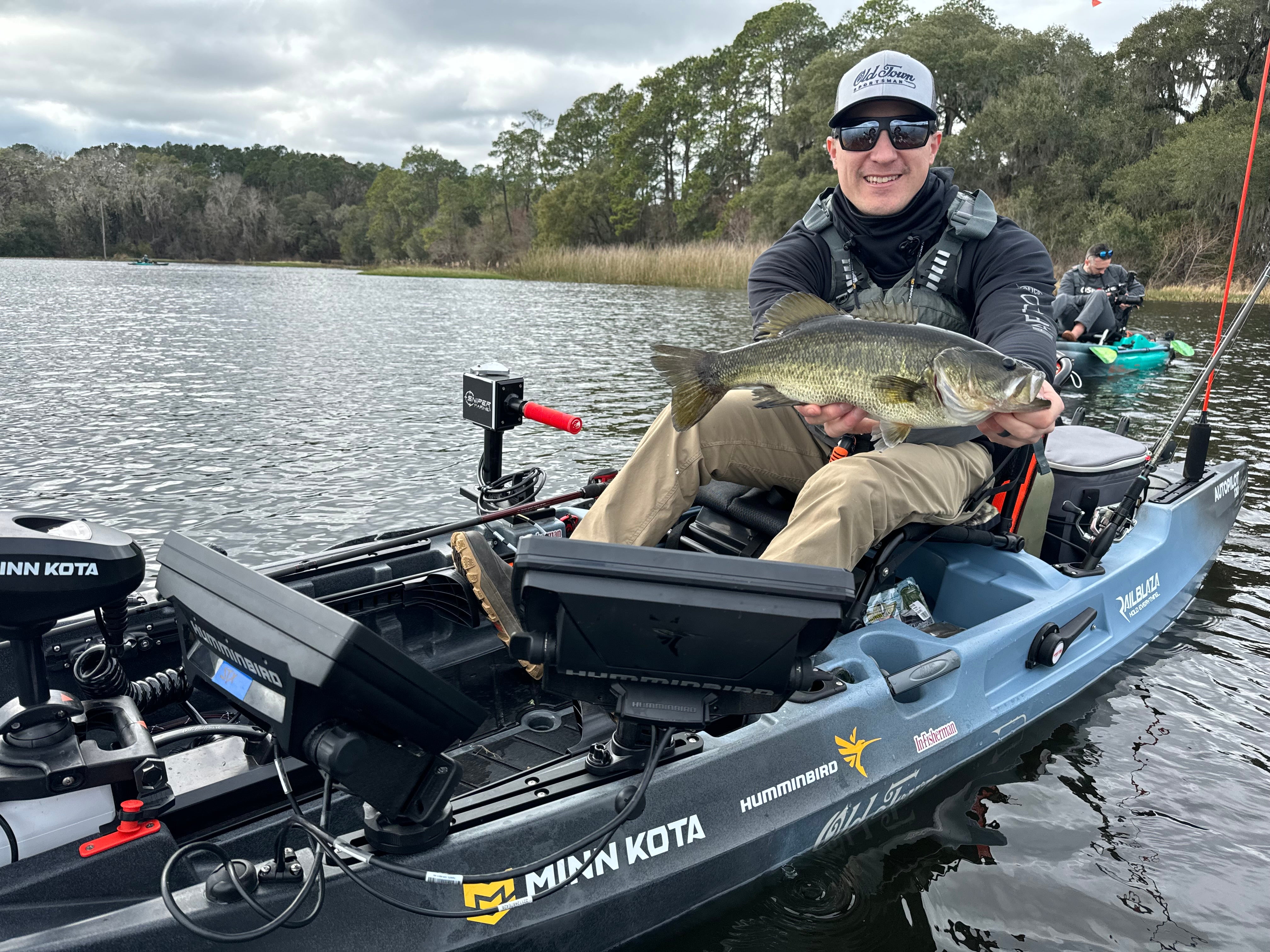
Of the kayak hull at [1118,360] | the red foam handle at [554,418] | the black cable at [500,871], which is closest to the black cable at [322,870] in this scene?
the black cable at [500,871]

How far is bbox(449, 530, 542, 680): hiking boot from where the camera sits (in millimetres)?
3160

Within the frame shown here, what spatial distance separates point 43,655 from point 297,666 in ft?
2.59

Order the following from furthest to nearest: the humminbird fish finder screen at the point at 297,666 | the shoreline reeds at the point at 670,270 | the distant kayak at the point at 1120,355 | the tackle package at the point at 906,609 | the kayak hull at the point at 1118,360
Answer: the shoreline reeds at the point at 670,270 → the kayak hull at the point at 1118,360 → the distant kayak at the point at 1120,355 → the tackle package at the point at 906,609 → the humminbird fish finder screen at the point at 297,666

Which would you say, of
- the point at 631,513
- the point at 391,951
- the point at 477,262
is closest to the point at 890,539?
the point at 631,513

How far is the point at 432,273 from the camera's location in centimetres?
5256

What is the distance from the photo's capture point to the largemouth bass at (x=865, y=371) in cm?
242

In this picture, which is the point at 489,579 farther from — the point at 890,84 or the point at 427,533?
the point at 890,84

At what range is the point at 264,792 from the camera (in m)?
2.38

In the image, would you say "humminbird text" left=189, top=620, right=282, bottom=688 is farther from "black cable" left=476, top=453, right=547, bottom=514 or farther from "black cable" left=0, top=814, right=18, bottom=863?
"black cable" left=476, top=453, right=547, bottom=514

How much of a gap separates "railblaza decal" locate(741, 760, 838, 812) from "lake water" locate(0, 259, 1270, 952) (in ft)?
1.21

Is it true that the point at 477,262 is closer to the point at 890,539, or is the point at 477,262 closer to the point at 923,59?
the point at 923,59

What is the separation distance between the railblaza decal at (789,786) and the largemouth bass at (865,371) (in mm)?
1003

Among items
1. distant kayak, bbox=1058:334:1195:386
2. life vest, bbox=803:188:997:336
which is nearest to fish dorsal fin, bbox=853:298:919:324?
life vest, bbox=803:188:997:336

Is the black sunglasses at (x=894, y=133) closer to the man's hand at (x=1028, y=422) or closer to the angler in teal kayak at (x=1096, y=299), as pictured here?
the man's hand at (x=1028, y=422)
